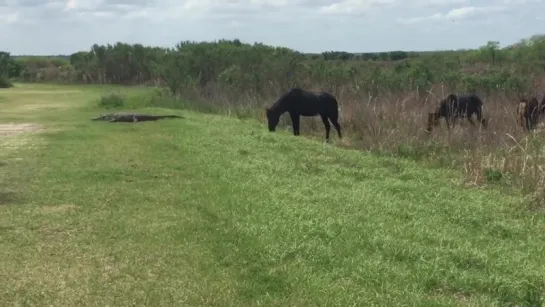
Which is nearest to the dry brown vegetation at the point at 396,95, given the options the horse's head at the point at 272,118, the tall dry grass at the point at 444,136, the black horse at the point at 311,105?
the tall dry grass at the point at 444,136

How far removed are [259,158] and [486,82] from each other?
16.2m

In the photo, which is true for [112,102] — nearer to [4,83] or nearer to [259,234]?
[4,83]

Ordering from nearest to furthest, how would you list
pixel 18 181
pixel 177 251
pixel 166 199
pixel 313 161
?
pixel 177 251
pixel 166 199
pixel 18 181
pixel 313 161

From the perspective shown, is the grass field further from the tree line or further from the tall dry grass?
the tree line

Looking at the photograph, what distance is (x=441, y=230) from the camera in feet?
23.1

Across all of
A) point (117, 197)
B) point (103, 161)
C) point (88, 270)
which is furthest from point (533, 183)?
point (103, 161)

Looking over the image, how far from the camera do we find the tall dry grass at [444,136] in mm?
10234

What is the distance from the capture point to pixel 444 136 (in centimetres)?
1435

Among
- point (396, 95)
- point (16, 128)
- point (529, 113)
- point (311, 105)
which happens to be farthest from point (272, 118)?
point (16, 128)

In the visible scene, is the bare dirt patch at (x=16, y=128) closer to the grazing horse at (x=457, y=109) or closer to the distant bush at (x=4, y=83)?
the grazing horse at (x=457, y=109)

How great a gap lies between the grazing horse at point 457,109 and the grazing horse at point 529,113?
2.99 feet

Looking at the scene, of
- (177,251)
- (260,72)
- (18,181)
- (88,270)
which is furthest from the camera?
(260,72)

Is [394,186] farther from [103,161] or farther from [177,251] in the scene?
[103,161]

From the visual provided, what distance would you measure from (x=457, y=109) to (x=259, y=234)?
36.2 feet
